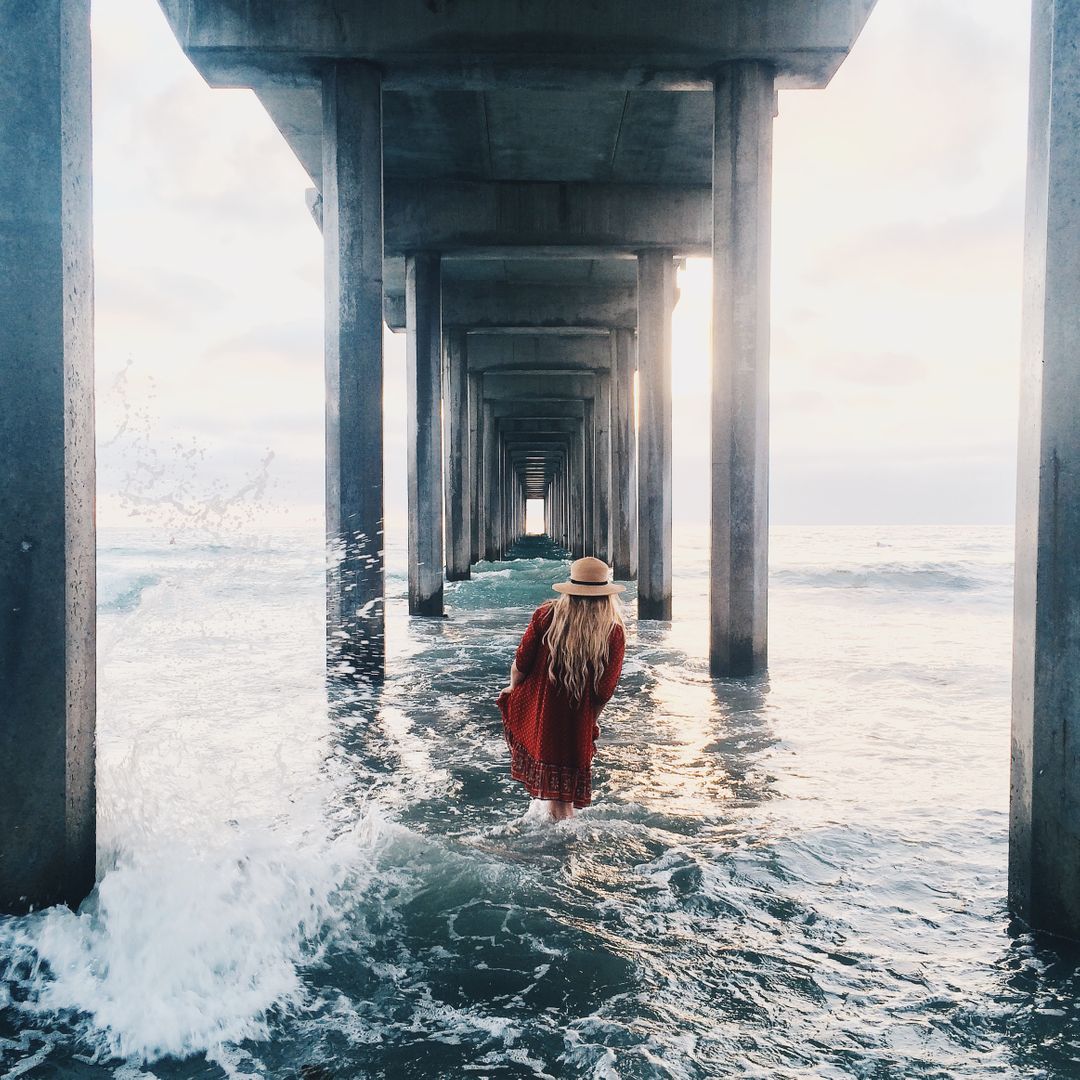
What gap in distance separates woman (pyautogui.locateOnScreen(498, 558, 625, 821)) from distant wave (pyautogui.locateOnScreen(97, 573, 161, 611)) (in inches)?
471

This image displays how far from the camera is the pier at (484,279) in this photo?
2941 mm

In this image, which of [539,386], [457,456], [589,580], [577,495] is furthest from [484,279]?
[577,495]

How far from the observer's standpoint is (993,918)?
321 cm

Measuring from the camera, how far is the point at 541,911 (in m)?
3.26

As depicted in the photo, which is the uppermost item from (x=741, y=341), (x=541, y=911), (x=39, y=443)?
(x=741, y=341)

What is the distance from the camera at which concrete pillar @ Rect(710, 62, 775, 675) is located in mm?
7680

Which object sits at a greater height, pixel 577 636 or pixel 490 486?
pixel 490 486

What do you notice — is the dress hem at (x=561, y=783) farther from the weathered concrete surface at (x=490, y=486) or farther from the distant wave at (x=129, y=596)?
the weathered concrete surface at (x=490, y=486)

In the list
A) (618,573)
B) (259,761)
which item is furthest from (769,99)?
(618,573)

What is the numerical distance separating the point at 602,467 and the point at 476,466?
3.77 meters

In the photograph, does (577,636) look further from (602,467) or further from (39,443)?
(602,467)

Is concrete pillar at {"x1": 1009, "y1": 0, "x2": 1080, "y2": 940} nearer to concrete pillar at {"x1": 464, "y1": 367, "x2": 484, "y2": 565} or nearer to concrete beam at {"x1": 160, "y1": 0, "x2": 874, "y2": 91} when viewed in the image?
concrete beam at {"x1": 160, "y1": 0, "x2": 874, "y2": 91}

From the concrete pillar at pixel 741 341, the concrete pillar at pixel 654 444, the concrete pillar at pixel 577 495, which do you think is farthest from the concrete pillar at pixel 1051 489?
the concrete pillar at pixel 577 495

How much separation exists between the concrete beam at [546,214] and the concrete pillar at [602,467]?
11.0 meters
